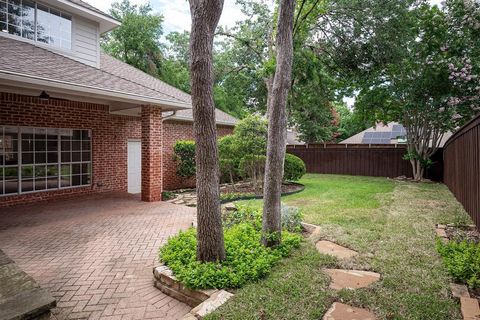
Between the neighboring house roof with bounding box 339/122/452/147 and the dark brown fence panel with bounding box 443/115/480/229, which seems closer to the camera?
the dark brown fence panel with bounding box 443/115/480/229

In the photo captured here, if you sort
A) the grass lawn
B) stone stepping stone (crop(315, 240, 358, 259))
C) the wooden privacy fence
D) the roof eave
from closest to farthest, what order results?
the grass lawn
stone stepping stone (crop(315, 240, 358, 259))
the roof eave
the wooden privacy fence

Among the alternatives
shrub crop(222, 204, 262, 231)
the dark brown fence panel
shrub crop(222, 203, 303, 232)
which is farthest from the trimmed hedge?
the dark brown fence panel

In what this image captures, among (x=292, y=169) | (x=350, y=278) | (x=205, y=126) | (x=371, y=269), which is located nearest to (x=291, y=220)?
(x=371, y=269)

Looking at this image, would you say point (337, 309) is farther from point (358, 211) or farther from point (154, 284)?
point (358, 211)

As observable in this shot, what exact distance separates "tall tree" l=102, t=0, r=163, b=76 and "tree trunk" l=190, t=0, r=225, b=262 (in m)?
19.4

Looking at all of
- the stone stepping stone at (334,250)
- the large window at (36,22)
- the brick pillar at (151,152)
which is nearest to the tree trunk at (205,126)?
the stone stepping stone at (334,250)

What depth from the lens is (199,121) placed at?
3215mm

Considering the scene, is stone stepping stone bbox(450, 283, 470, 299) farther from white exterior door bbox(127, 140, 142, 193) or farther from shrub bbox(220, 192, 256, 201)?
white exterior door bbox(127, 140, 142, 193)

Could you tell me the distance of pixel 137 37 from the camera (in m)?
20.3

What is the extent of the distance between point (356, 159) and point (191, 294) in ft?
48.7

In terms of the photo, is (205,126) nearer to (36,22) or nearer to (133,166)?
(36,22)

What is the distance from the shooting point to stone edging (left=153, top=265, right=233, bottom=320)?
8.61 feet

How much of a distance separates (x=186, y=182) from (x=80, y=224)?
6.25 metres

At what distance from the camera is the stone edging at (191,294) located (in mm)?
2623
